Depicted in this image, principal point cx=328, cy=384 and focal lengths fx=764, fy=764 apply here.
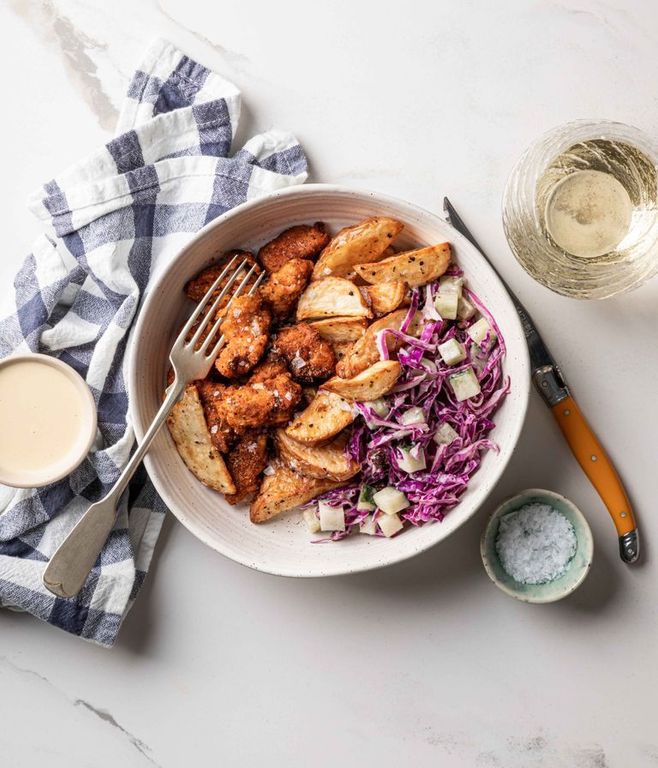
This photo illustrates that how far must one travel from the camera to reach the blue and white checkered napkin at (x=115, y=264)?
8.14 feet

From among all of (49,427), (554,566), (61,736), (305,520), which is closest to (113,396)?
(49,427)

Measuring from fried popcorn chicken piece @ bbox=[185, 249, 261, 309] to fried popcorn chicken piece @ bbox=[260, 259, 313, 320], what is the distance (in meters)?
0.11

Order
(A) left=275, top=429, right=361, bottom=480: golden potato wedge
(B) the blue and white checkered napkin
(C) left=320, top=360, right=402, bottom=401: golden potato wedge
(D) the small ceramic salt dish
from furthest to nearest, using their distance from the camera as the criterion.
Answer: (B) the blue and white checkered napkin, (D) the small ceramic salt dish, (A) left=275, top=429, right=361, bottom=480: golden potato wedge, (C) left=320, top=360, right=402, bottom=401: golden potato wedge

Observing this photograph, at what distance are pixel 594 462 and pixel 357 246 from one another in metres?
1.03

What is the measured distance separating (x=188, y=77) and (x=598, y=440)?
1819 mm

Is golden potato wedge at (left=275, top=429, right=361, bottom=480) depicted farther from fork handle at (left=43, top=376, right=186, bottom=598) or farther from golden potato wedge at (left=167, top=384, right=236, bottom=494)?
fork handle at (left=43, top=376, right=186, bottom=598)

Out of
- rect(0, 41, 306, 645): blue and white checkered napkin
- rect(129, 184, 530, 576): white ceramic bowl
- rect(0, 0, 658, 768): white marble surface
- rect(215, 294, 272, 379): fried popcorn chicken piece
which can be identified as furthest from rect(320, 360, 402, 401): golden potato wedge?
rect(0, 41, 306, 645): blue and white checkered napkin

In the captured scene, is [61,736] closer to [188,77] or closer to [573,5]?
[188,77]

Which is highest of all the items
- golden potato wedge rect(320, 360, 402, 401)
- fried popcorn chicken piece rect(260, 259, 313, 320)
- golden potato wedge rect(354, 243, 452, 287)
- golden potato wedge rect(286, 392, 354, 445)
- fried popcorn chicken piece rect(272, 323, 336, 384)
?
fried popcorn chicken piece rect(260, 259, 313, 320)

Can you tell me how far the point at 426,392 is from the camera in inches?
89.9

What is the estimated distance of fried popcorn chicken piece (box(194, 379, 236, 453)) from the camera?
7.52 ft

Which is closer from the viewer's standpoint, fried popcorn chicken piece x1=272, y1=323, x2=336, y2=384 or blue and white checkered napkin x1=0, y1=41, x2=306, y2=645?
fried popcorn chicken piece x1=272, y1=323, x2=336, y2=384

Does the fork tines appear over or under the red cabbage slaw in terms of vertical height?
over

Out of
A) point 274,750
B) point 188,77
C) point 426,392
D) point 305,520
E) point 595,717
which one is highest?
point 188,77
